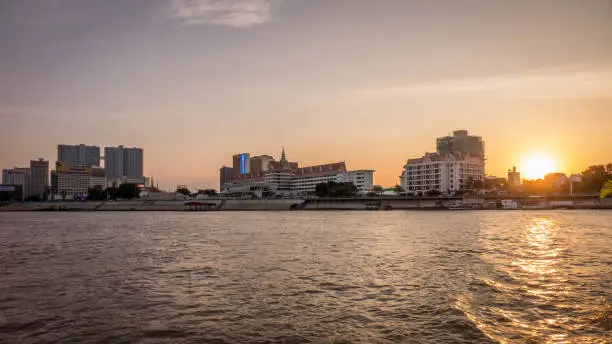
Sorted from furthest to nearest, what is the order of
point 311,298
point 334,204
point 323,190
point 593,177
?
point 323,190 → point 334,204 → point 593,177 → point 311,298

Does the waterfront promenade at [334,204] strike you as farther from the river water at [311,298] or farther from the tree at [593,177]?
the river water at [311,298]

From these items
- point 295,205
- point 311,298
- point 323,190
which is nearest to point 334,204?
point 295,205

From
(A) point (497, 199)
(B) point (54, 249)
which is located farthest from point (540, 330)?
(A) point (497, 199)

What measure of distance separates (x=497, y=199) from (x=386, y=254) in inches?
5308

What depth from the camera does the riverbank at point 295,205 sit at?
466ft

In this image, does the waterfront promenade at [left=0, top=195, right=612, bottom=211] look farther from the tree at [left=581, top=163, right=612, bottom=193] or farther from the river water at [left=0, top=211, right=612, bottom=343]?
the river water at [left=0, top=211, right=612, bottom=343]

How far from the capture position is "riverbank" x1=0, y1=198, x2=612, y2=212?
142 meters

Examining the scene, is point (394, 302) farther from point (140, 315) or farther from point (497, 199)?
point (497, 199)

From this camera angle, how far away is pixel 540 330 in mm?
11562

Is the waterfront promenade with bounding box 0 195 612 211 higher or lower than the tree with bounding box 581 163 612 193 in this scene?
lower

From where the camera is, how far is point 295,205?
6166 inches

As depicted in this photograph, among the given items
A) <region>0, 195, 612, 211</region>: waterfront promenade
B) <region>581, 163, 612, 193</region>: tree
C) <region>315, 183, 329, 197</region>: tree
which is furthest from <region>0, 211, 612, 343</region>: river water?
<region>315, 183, 329, 197</region>: tree

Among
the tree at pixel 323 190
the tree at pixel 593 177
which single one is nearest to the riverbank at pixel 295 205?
the tree at pixel 593 177

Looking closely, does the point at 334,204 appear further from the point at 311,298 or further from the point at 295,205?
the point at 311,298
